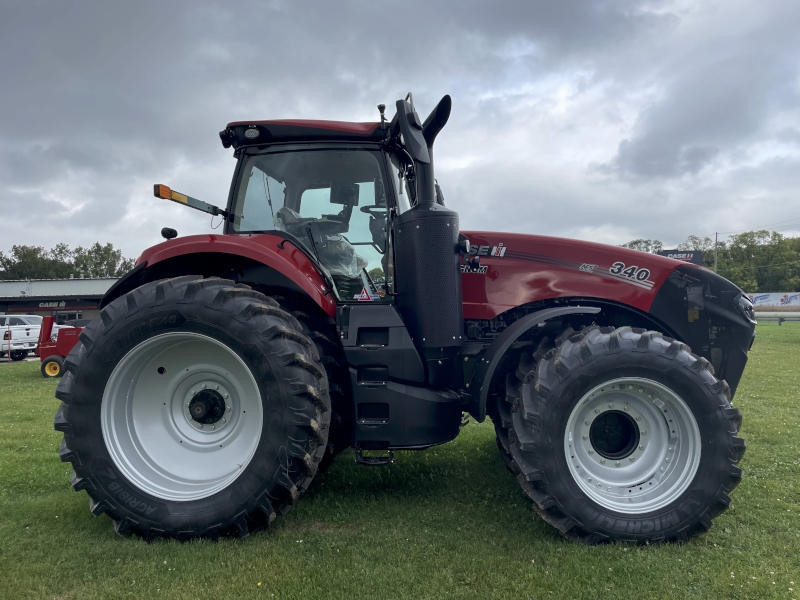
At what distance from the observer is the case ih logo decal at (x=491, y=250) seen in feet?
11.5

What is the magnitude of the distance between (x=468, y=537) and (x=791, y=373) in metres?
9.98

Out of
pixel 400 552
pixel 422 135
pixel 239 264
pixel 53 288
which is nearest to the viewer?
pixel 400 552

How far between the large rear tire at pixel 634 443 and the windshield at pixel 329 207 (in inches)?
50.5

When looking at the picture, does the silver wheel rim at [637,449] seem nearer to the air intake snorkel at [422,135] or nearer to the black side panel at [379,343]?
the black side panel at [379,343]

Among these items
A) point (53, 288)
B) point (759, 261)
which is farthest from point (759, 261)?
point (53, 288)

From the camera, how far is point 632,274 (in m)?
3.42

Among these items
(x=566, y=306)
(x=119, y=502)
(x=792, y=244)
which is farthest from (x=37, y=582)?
(x=792, y=244)

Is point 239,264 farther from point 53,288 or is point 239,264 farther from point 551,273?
point 53,288

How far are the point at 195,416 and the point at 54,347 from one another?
1127 cm

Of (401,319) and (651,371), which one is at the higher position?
(401,319)

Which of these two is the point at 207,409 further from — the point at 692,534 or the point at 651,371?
the point at 692,534

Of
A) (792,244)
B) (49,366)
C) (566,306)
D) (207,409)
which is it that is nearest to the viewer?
(207,409)

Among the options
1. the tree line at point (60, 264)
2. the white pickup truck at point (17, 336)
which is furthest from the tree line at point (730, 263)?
the white pickup truck at point (17, 336)

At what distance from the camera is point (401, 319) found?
322 cm
